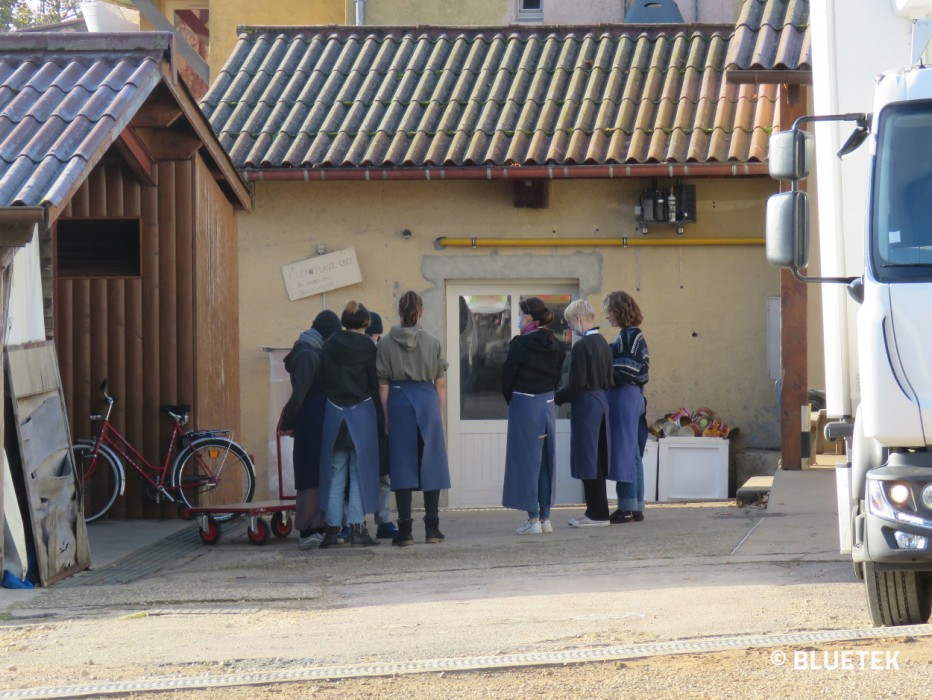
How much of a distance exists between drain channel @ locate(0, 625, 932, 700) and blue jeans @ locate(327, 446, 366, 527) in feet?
13.6

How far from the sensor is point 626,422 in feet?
34.3

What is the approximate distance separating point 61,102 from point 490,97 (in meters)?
5.68

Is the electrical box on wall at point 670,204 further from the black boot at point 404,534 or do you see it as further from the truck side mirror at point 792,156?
the truck side mirror at point 792,156

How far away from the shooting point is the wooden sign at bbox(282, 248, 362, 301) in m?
13.1

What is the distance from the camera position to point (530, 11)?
1830 cm

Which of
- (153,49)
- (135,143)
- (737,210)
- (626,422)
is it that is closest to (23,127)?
(153,49)

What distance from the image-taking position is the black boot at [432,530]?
9648mm

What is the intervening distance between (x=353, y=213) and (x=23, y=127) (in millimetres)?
5135

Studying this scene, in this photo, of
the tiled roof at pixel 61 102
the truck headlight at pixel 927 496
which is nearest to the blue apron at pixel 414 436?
the tiled roof at pixel 61 102

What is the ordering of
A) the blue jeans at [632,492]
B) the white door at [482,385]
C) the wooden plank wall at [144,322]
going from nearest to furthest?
the blue jeans at [632,492], the wooden plank wall at [144,322], the white door at [482,385]

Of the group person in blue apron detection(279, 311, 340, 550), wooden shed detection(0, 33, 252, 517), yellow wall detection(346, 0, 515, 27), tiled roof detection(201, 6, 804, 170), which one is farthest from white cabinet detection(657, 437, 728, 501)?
yellow wall detection(346, 0, 515, 27)

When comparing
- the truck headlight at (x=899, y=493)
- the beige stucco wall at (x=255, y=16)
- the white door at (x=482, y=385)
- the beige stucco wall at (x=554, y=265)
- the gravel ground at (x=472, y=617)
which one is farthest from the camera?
the beige stucco wall at (x=255, y=16)

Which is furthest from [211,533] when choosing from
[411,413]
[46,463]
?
[46,463]

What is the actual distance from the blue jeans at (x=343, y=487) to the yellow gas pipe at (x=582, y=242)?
3828 millimetres
